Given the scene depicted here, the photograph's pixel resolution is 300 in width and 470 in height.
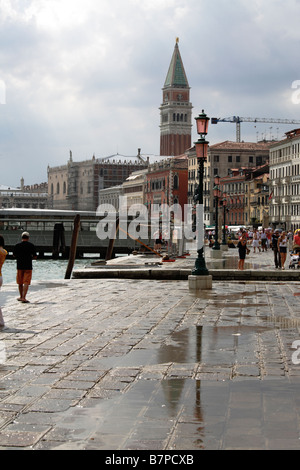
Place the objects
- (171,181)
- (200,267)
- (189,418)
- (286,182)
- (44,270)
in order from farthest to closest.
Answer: (171,181), (286,182), (44,270), (200,267), (189,418)

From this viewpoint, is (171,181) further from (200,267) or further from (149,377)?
(149,377)

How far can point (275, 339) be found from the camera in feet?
33.5

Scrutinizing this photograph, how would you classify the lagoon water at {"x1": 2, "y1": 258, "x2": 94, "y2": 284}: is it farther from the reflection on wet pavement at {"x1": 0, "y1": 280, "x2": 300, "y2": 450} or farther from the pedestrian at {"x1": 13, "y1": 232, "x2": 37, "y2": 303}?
the reflection on wet pavement at {"x1": 0, "y1": 280, "x2": 300, "y2": 450}

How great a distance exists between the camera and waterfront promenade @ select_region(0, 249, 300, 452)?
228 inches

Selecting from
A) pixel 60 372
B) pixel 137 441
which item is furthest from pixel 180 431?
pixel 60 372

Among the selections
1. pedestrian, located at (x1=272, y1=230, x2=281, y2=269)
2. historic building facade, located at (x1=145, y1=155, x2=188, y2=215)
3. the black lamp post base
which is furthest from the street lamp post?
historic building facade, located at (x1=145, y1=155, x2=188, y2=215)

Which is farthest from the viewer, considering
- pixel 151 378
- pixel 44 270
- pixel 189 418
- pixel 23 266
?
pixel 44 270

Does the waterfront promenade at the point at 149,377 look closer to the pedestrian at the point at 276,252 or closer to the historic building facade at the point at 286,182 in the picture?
the pedestrian at the point at 276,252

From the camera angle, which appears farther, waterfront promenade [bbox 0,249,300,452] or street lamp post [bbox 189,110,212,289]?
street lamp post [bbox 189,110,212,289]

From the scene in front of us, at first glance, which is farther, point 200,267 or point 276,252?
point 276,252

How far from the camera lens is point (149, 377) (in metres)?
7.82

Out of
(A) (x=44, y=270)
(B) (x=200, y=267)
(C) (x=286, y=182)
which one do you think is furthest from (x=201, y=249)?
(C) (x=286, y=182)

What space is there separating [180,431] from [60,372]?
244 centimetres

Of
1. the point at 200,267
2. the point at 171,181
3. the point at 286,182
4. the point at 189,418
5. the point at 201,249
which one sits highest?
the point at 171,181
